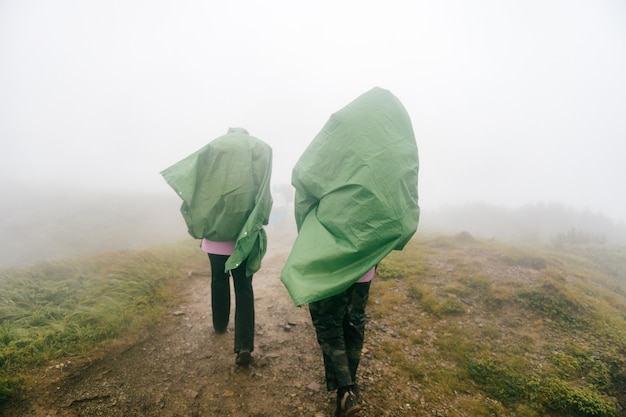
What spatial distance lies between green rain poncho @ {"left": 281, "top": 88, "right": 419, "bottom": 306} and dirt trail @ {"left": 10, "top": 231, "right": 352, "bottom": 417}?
1.68 meters

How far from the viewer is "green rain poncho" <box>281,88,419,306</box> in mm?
2434

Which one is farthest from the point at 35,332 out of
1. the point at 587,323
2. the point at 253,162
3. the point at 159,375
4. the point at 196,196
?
the point at 587,323

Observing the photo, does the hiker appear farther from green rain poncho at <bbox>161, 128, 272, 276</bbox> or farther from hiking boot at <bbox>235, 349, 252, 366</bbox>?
hiking boot at <bbox>235, 349, 252, 366</bbox>

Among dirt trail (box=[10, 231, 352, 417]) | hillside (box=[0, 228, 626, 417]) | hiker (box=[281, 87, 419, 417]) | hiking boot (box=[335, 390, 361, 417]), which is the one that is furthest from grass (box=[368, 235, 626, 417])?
hiker (box=[281, 87, 419, 417])

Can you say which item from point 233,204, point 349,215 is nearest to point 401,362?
point 349,215

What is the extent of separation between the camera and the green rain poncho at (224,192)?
11.4 feet

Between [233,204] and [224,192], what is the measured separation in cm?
18

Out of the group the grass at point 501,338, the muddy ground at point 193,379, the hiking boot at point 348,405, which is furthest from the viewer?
the grass at point 501,338

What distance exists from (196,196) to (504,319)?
5208 mm

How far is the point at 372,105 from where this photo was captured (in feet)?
9.11

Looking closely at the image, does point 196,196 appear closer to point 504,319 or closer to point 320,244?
point 320,244

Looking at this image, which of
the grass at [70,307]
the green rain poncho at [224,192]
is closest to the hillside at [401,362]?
the grass at [70,307]

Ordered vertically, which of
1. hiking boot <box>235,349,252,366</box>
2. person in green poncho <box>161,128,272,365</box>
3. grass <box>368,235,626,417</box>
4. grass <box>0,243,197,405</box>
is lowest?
grass <box>368,235,626,417</box>

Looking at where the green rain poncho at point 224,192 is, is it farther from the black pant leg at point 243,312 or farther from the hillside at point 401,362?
the hillside at point 401,362
